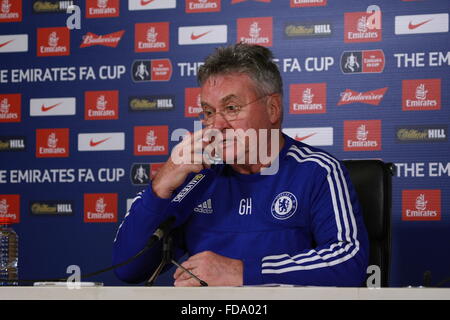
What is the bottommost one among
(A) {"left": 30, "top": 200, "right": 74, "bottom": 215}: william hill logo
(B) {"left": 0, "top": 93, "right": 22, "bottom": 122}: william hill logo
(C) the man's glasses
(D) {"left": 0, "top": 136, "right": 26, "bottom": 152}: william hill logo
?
(A) {"left": 30, "top": 200, "right": 74, "bottom": 215}: william hill logo

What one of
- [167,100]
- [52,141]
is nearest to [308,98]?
[167,100]

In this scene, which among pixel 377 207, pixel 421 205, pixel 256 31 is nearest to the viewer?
pixel 377 207

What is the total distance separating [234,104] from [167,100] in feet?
6.55

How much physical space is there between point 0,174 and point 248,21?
1738 mm

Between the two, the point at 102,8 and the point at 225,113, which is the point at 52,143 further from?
the point at 225,113

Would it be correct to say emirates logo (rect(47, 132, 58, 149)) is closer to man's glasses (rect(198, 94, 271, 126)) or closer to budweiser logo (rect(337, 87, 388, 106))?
budweiser logo (rect(337, 87, 388, 106))

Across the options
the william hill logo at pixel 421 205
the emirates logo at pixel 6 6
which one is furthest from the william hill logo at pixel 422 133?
the emirates logo at pixel 6 6

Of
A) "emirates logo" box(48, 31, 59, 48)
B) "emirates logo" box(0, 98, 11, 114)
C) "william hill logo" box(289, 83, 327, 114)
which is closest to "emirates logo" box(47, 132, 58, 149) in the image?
"emirates logo" box(0, 98, 11, 114)

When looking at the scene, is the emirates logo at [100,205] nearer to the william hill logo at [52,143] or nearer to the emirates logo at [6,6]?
the william hill logo at [52,143]

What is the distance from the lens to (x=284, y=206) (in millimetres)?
1728

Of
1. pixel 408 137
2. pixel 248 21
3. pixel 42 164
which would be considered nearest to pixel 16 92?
pixel 42 164

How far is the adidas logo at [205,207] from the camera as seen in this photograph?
5.97 ft

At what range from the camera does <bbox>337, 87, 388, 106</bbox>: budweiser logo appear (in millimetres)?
3527

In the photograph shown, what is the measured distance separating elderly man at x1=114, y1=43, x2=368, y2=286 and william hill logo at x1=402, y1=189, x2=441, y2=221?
172 centimetres
